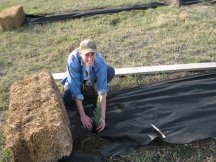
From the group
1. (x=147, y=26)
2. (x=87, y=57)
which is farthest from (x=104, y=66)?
(x=147, y=26)

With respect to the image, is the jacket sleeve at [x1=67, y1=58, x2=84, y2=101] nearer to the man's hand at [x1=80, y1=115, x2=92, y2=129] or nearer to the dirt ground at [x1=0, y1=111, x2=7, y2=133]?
the man's hand at [x1=80, y1=115, x2=92, y2=129]

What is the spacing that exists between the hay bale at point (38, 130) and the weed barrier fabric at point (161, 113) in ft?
1.26

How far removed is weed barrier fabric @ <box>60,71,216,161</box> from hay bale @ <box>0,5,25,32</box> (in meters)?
4.19

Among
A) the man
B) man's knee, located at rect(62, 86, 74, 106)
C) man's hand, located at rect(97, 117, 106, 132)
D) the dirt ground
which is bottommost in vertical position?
the dirt ground

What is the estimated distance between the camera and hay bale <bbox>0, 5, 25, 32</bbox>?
25.9 ft

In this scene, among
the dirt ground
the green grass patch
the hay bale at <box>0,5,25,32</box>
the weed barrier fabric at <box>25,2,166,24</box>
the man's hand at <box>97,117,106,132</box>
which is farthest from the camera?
the weed barrier fabric at <box>25,2,166,24</box>

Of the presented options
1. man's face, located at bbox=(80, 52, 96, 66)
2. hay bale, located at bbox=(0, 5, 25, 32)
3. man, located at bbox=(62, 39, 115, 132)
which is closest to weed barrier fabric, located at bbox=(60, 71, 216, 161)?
man, located at bbox=(62, 39, 115, 132)

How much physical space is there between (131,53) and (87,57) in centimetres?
252

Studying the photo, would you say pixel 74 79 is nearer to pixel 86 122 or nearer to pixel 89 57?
pixel 89 57

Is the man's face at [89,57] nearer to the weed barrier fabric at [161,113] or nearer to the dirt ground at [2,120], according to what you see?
the weed barrier fabric at [161,113]

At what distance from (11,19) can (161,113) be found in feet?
16.2

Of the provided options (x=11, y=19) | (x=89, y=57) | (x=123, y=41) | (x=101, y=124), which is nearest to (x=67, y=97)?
(x=101, y=124)

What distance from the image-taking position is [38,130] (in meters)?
3.31

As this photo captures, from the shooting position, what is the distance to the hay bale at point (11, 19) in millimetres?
7906
